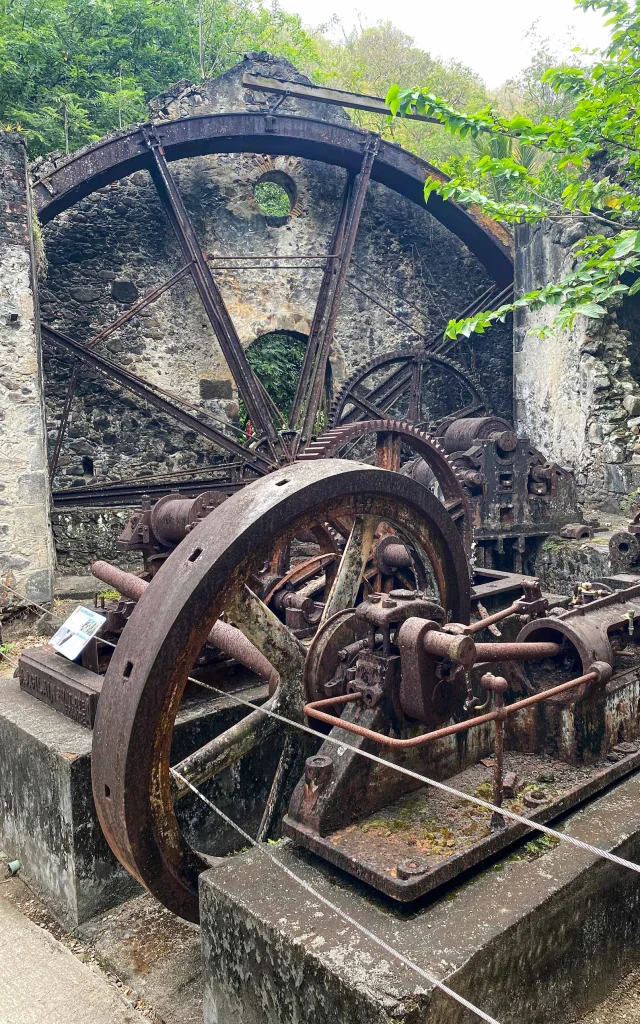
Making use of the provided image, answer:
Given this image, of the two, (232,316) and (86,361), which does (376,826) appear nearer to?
(86,361)

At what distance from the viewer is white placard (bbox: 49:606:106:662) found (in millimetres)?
3264

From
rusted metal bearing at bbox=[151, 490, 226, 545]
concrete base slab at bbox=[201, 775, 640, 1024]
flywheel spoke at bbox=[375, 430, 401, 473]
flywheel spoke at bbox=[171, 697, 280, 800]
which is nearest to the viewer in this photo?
concrete base slab at bbox=[201, 775, 640, 1024]

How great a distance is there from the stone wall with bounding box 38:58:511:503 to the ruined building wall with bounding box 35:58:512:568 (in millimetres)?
15

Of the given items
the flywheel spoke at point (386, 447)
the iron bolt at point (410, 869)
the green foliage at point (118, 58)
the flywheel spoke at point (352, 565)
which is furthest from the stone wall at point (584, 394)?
the iron bolt at point (410, 869)

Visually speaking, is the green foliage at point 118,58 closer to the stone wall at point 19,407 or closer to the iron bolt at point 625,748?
the stone wall at point 19,407

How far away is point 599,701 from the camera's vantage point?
8.77ft

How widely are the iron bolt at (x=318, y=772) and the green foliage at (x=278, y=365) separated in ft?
36.2

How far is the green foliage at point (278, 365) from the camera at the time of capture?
13.2 meters

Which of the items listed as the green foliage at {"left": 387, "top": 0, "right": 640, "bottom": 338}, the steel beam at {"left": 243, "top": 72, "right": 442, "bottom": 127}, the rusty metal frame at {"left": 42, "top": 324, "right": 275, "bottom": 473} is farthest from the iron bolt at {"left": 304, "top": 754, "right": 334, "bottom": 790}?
the steel beam at {"left": 243, "top": 72, "right": 442, "bottom": 127}

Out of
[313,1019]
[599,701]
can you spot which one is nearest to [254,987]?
[313,1019]

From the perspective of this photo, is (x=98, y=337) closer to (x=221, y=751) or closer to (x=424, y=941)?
(x=221, y=751)

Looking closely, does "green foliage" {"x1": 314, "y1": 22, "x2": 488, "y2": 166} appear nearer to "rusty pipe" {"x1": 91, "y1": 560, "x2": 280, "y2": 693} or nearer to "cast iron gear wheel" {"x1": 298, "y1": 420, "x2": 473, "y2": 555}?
"cast iron gear wheel" {"x1": 298, "y1": 420, "x2": 473, "y2": 555}

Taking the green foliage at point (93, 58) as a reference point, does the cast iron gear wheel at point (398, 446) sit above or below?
below

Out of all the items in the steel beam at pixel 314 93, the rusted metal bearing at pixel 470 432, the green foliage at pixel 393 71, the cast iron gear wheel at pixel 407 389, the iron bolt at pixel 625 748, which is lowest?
the iron bolt at pixel 625 748
